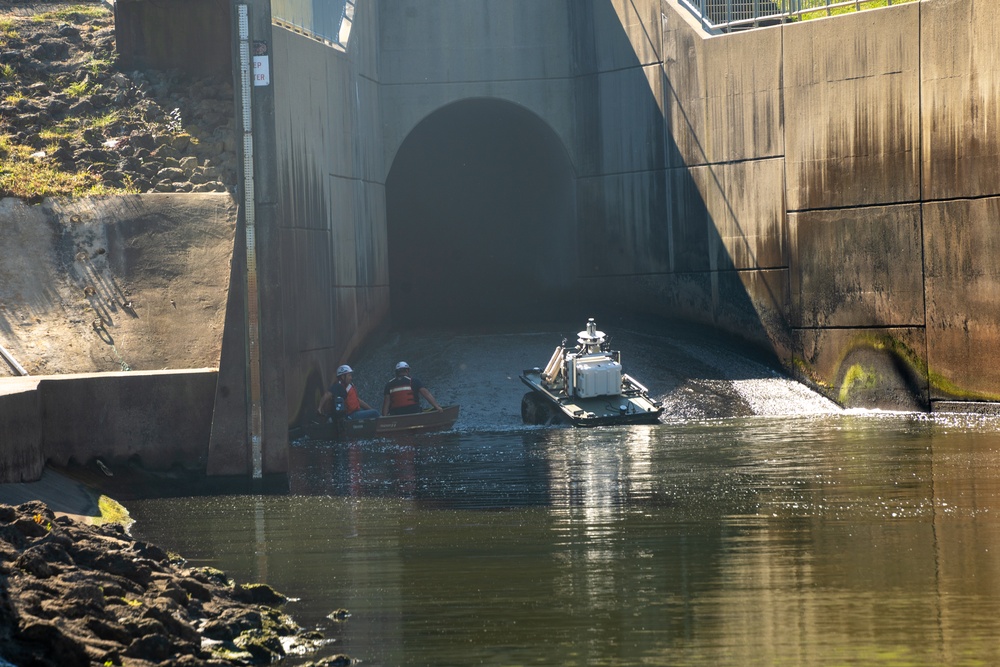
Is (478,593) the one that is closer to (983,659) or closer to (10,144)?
(983,659)

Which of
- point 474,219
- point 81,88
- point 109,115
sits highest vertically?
point 81,88

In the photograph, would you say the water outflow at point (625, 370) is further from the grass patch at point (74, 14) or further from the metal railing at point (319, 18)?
the grass patch at point (74, 14)

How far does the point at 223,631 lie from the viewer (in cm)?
826

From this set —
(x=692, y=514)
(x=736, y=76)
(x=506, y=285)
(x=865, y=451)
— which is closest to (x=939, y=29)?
(x=736, y=76)

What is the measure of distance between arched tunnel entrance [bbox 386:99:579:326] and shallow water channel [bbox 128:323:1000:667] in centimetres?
1084

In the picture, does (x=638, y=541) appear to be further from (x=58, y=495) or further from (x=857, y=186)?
(x=857, y=186)

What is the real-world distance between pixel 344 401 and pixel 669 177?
30.2ft

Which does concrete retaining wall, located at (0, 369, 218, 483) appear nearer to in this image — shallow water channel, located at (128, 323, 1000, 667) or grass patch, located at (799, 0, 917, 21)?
shallow water channel, located at (128, 323, 1000, 667)

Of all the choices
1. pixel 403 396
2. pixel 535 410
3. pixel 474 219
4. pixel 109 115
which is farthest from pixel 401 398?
pixel 474 219

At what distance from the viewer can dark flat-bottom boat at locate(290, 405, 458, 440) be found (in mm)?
20516

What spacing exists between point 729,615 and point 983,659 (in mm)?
1717

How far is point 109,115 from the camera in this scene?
22.7 metres

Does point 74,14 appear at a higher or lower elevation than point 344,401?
higher

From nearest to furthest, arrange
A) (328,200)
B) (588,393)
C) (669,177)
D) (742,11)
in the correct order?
(588,393), (328,200), (742,11), (669,177)
